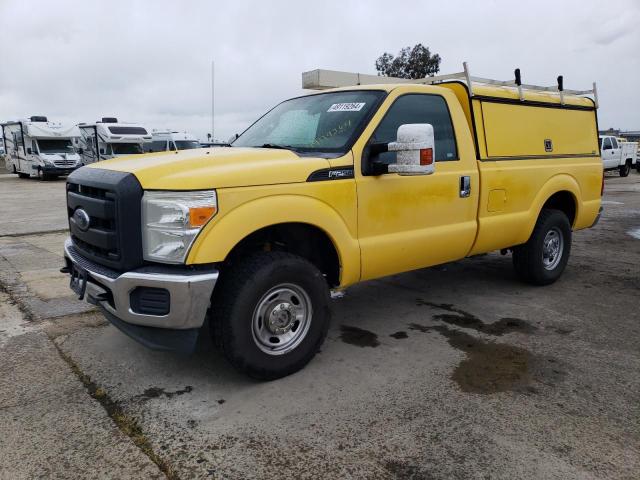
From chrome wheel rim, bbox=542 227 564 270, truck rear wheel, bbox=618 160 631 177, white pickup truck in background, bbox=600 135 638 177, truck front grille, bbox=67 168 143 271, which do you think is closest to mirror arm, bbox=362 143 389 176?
truck front grille, bbox=67 168 143 271

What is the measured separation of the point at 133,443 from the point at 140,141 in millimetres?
22856

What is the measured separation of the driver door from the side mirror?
1.11ft

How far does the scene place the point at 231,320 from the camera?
3191 mm

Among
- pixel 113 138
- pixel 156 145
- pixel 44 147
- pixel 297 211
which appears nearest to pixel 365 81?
pixel 297 211

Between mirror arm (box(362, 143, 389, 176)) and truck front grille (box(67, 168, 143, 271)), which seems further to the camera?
mirror arm (box(362, 143, 389, 176))

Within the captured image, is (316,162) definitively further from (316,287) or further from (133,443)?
(133,443)

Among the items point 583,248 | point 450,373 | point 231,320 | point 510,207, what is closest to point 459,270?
point 510,207

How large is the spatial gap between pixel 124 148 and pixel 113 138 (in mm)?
920

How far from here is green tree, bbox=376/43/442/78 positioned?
3041 centimetres

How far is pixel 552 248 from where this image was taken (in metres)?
5.83

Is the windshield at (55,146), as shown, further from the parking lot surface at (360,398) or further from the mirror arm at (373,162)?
the mirror arm at (373,162)

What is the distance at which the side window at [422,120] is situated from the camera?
4.00 m

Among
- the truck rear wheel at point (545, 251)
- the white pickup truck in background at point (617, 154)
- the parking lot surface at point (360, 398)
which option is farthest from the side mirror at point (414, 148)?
the white pickup truck in background at point (617, 154)

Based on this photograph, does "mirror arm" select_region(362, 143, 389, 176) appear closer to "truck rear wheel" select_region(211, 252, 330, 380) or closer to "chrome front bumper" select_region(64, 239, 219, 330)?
"truck rear wheel" select_region(211, 252, 330, 380)
